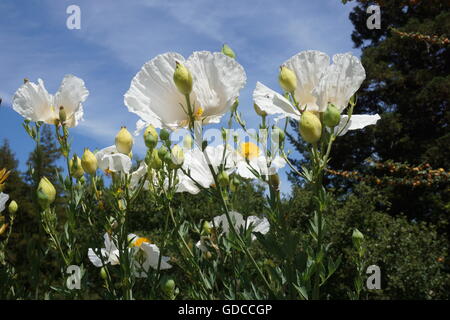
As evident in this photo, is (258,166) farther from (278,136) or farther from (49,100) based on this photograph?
(49,100)

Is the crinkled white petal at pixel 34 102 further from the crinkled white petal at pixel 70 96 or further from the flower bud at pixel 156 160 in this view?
the flower bud at pixel 156 160

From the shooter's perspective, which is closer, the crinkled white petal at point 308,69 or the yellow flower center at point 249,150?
the crinkled white petal at point 308,69

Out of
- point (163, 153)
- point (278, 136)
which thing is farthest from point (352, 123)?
point (163, 153)

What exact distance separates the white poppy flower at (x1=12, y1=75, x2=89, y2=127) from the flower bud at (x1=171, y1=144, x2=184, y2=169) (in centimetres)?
29

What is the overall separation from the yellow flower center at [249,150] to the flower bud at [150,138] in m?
0.21

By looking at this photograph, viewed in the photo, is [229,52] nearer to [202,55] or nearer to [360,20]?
[202,55]

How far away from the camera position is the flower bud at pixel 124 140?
1.04 meters

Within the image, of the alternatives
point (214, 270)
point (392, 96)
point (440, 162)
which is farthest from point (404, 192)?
point (214, 270)

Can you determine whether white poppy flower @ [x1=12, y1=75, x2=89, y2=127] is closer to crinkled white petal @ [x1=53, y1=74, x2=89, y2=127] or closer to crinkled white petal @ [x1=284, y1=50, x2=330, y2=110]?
crinkled white petal @ [x1=53, y1=74, x2=89, y2=127]

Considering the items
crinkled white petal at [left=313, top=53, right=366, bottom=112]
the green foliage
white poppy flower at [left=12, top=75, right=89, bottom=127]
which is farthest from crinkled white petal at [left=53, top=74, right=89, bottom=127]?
the green foliage

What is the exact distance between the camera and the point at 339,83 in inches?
30.5

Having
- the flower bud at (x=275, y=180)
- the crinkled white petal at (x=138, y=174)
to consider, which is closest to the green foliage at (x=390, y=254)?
the crinkled white petal at (x=138, y=174)

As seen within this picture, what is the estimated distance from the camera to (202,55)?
0.74 meters

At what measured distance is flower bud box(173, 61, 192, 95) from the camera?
2.29 feet
